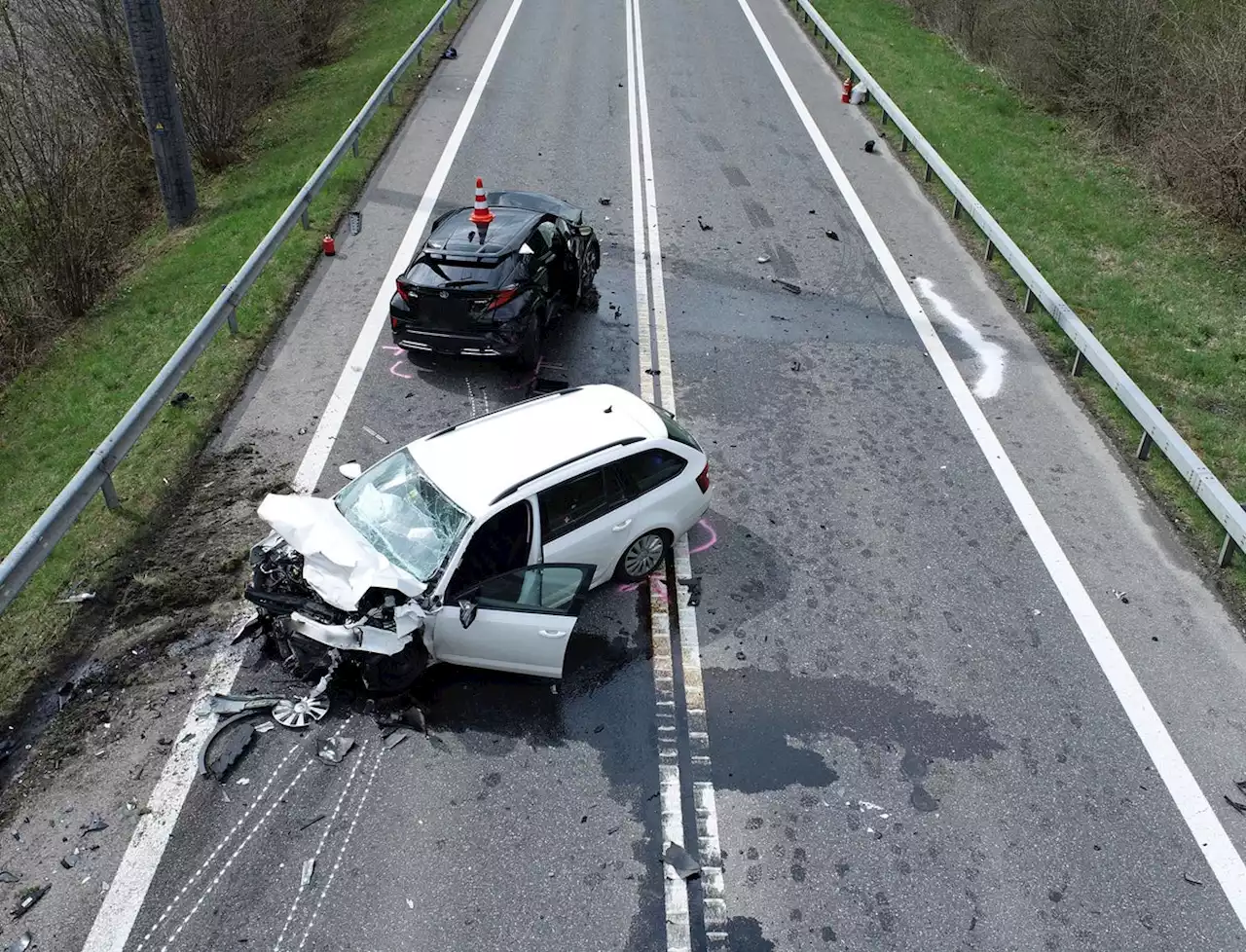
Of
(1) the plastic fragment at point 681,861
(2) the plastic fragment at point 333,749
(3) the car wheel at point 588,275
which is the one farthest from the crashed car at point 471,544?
(3) the car wheel at point 588,275

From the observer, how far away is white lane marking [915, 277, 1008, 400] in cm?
1170

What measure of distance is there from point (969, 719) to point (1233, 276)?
33.7 ft

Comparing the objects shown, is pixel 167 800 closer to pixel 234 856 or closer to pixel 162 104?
pixel 234 856

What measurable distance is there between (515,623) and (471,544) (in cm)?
64

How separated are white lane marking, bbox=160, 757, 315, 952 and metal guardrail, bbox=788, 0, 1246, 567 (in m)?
7.72

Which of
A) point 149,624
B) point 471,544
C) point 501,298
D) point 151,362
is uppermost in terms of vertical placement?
point 471,544

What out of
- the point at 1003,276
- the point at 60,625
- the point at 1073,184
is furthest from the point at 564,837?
the point at 1073,184

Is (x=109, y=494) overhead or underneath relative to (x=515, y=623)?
underneath

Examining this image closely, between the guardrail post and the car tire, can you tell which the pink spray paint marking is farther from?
the guardrail post

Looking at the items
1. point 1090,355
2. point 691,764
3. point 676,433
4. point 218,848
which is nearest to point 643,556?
point 676,433

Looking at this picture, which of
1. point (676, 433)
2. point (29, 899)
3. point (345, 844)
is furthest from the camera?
point (676, 433)

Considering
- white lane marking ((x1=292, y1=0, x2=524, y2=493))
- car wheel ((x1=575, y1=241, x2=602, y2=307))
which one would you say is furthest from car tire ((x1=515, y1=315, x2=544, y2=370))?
white lane marking ((x1=292, y1=0, x2=524, y2=493))

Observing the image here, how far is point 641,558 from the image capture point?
852cm

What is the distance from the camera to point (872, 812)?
667 centimetres
